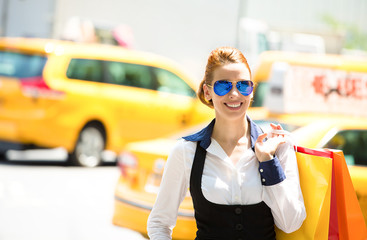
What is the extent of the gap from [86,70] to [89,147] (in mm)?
1141

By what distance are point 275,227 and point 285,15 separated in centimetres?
2238

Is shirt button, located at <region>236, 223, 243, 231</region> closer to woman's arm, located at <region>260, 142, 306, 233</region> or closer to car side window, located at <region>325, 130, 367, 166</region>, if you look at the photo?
woman's arm, located at <region>260, 142, 306, 233</region>

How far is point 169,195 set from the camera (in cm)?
234

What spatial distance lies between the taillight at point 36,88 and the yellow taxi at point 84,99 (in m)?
0.01

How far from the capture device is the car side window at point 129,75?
10.6 meters

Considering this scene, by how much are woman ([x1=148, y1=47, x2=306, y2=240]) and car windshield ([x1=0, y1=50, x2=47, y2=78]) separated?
7543 mm

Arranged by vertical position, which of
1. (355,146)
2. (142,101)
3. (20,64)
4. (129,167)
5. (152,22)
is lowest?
(142,101)

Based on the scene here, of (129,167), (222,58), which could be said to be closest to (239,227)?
(222,58)

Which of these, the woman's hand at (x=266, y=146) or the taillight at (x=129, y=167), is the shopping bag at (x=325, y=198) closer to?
the woman's hand at (x=266, y=146)

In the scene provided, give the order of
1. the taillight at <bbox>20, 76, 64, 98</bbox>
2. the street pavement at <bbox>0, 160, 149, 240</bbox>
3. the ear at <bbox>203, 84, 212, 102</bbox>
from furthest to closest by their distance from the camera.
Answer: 1. the taillight at <bbox>20, 76, 64, 98</bbox>
2. the street pavement at <bbox>0, 160, 149, 240</bbox>
3. the ear at <bbox>203, 84, 212, 102</bbox>

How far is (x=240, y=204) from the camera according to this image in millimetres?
2219

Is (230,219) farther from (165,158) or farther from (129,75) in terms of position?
(129,75)

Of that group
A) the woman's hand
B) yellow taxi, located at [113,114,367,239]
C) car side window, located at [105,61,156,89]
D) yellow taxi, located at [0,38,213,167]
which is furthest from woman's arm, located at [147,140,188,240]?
car side window, located at [105,61,156,89]

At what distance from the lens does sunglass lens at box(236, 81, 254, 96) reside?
2.28 meters
